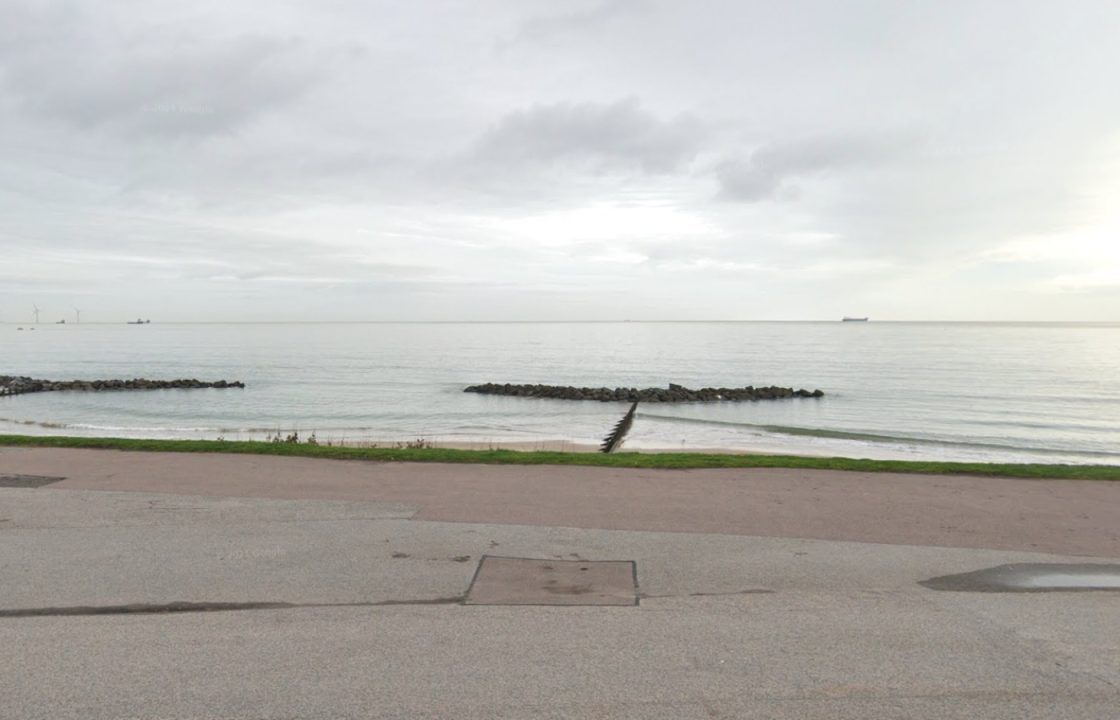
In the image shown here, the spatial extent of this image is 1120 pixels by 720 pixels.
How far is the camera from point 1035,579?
6570mm

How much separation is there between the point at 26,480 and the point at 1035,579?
12.1 metres

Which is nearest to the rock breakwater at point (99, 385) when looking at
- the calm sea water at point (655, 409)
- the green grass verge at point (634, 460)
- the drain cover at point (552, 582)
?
the calm sea water at point (655, 409)

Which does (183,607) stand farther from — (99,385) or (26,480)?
(99,385)

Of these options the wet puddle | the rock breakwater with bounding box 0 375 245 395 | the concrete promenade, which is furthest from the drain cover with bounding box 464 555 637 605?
Result: the rock breakwater with bounding box 0 375 245 395

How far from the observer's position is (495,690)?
4.24m

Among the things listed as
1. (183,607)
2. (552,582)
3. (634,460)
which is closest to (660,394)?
(634,460)

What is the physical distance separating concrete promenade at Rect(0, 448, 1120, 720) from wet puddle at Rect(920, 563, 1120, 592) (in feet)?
0.53

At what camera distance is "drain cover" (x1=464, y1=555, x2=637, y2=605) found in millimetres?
5859

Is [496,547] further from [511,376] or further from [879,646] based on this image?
[511,376]

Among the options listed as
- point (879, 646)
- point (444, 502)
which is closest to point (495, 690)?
point (879, 646)

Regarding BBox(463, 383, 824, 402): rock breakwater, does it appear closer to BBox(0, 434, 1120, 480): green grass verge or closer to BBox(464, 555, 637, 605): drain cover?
BBox(0, 434, 1120, 480): green grass verge

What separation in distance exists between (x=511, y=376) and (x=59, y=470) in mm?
51841

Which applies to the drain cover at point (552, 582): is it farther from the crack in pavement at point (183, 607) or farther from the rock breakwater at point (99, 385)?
the rock breakwater at point (99, 385)

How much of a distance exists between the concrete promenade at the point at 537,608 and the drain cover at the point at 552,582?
0.46 feet
